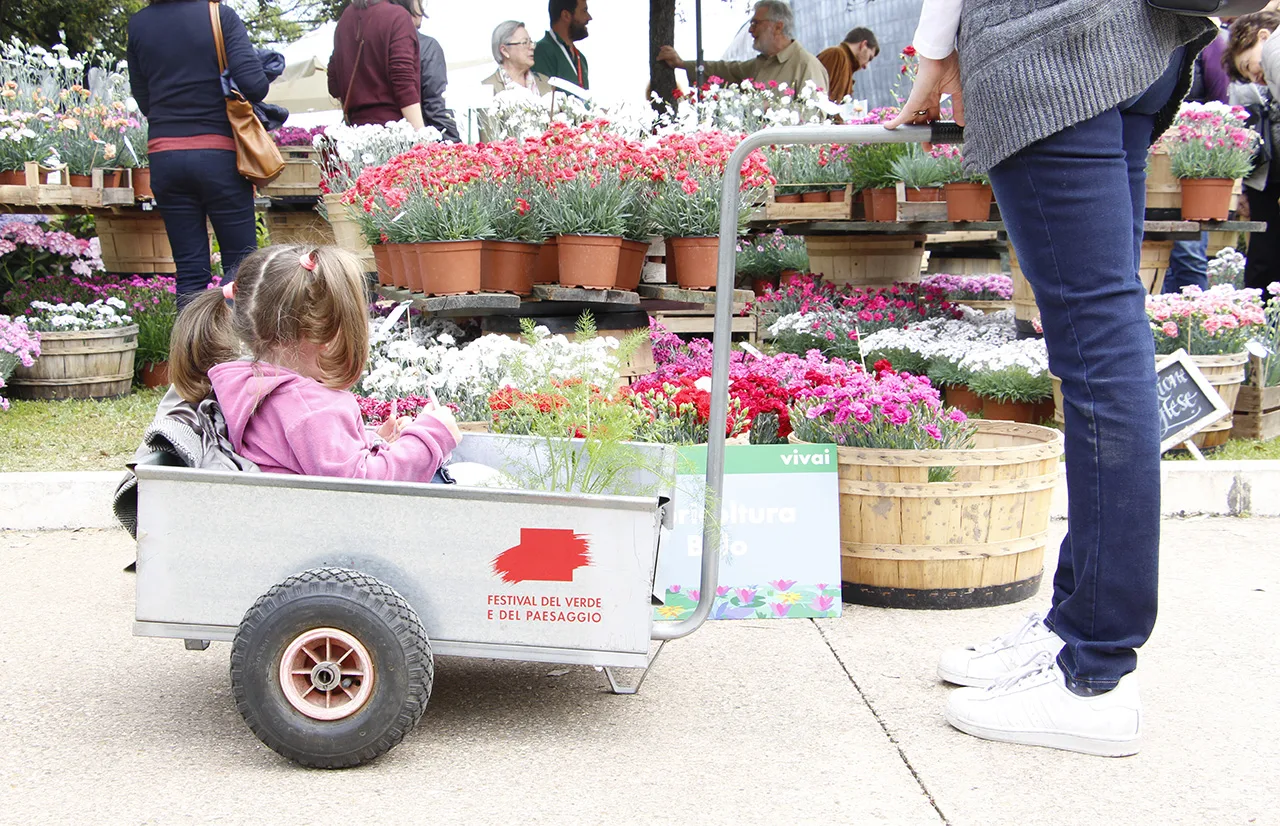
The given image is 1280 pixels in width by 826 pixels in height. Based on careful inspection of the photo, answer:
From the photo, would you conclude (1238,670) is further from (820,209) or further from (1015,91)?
(820,209)

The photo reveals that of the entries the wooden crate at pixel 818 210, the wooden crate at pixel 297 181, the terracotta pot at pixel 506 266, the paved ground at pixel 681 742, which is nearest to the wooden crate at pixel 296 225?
the wooden crate at pixel 297 181

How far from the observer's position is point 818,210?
614cm

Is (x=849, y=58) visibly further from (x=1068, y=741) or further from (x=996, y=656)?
(x=1068, y=741)

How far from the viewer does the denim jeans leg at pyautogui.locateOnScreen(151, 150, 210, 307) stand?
16.3 ft

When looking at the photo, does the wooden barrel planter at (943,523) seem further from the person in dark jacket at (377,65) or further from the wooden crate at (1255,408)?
the person in dark jacket at (377,65)

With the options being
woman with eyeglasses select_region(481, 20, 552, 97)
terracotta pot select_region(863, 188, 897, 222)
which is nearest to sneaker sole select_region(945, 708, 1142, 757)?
terracotta pot select_region(863, 188, 897, 222)

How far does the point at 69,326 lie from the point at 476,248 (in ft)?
8.95

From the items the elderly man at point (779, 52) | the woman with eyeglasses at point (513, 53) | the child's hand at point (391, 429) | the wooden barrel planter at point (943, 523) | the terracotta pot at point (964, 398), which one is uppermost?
the elderly man at point (779, 52)

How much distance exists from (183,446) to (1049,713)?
5.83ft

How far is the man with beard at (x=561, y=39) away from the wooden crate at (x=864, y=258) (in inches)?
75.8

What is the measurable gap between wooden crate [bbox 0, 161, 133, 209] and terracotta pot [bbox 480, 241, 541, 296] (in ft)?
8.29

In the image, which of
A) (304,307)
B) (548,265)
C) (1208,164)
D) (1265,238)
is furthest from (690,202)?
(1265,238)

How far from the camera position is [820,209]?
612cm

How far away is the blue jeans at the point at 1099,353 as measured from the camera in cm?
209
